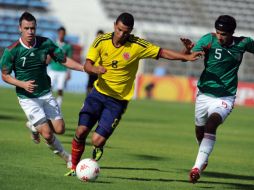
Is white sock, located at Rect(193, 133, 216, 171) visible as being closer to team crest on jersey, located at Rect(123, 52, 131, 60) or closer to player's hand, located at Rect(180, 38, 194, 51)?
player's hand, located at Rect(180, 38, 194, 51)

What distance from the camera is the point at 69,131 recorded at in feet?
61.7

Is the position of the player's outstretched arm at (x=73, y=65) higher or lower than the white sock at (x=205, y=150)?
higher

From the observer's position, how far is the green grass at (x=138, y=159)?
10.3 m

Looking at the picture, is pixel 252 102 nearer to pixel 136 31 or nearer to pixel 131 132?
pixel 136 31

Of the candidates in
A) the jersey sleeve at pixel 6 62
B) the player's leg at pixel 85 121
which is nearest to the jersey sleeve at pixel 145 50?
the player's leg at pixel 85 121

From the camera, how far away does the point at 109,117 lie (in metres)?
10.9

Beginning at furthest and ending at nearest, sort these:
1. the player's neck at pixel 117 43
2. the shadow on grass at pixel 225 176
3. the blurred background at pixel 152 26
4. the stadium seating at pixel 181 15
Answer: the stadium seating at pixel 181 15 < the blurred background at pixel 152 26 < the shadow on grass at pixel 225 176 < the player's neck at pixel 117 43

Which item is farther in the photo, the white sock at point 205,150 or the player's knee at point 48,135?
the player's knee at point 48,135

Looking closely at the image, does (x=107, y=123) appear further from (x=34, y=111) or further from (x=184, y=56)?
(x=184, y=56)

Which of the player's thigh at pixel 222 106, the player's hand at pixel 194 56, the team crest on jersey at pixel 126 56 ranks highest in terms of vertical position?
the player's hand at pixel 194 56

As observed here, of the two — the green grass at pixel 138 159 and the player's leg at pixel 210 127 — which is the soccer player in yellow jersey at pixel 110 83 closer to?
the green grass at pixel 138 159

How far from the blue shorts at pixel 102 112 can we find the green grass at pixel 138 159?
0.72m

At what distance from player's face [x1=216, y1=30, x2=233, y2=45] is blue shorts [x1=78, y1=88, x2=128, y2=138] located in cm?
166

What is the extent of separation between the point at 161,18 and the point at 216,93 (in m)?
37.3
